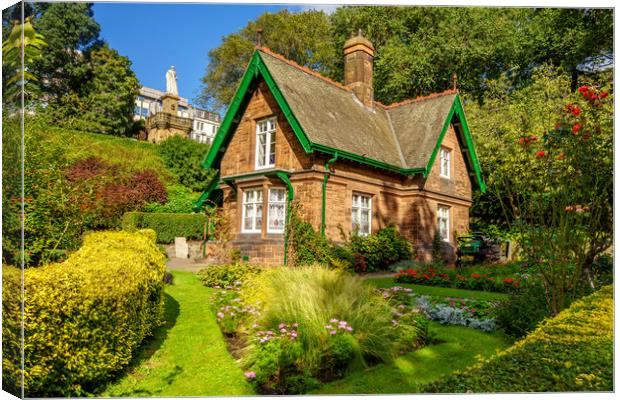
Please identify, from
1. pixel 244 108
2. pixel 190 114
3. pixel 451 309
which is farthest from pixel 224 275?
pixel 190 114

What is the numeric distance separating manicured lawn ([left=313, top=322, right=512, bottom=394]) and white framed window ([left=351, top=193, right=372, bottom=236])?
7.74 m

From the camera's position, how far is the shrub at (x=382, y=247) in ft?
45.8

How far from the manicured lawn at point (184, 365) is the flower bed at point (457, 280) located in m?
6.32

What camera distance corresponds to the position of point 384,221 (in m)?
15.7

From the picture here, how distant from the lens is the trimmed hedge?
326 cm

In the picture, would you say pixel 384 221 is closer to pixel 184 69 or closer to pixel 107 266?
pixel 184 69

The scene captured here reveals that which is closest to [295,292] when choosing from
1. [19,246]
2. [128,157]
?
[19,246]

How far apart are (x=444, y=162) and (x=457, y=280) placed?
8097 mm

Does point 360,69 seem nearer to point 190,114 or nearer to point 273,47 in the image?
point 273,47

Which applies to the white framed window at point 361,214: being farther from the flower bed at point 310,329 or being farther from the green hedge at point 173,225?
the green hedge at point 173,225

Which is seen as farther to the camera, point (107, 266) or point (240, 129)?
point (240, 129)

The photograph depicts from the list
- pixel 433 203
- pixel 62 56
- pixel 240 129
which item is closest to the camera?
pixel 62 56

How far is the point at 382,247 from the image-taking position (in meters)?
14.6

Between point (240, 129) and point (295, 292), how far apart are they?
35.1 feet
